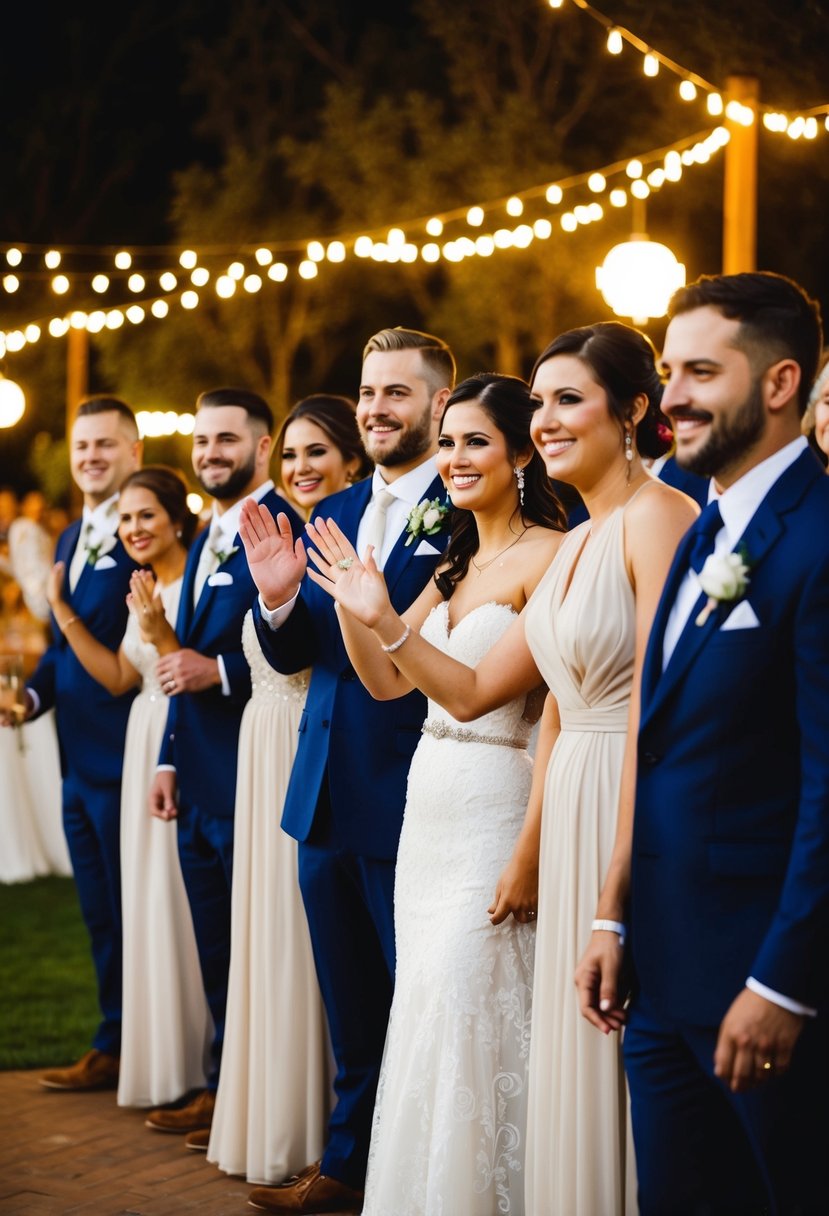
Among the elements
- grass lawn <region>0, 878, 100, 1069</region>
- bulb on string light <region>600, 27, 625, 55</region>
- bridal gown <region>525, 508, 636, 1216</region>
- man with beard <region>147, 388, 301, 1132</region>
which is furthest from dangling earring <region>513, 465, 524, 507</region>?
bulb on string light <region>600, 27, 625, 55</region>

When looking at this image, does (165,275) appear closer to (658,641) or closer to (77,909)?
(77,909)

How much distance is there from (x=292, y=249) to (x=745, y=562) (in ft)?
25.3

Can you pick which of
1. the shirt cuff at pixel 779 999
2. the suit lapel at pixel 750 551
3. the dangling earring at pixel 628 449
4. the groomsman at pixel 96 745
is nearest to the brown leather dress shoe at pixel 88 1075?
the groomsman at pixel 96 745

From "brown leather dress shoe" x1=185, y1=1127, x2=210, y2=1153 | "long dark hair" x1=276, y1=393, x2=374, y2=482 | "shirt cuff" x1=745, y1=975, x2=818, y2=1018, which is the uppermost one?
"long dark hair" x1=276, y1=393, x2=374, y2=482

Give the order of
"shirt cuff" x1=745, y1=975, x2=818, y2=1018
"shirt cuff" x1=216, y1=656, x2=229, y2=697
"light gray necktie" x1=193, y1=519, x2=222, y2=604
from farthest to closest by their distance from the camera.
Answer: "light gray necktie" x1=193, y1=519, x2=222, y2=604 → "shirt cuff" x1=216, y1=656, x2=229, y2=697 → "shirt cuff" x1=745, y1=975, x2=818, y2=1018

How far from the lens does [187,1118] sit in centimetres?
484

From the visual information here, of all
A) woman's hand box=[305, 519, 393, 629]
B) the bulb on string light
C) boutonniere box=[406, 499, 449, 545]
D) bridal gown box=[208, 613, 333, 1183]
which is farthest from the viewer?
the bulb on string light

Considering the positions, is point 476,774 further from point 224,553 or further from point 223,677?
point 224,553

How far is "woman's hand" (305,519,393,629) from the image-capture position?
128 inches

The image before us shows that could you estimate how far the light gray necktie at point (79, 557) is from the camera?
223 inches

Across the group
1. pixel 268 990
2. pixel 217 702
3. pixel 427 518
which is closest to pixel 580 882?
pixel 427 518

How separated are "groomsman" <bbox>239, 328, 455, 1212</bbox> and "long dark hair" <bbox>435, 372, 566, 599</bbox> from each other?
0.65 feet

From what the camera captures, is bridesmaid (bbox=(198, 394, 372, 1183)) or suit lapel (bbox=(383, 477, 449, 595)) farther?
bridesmaid (bbox=(198, 394, 372, 1183))

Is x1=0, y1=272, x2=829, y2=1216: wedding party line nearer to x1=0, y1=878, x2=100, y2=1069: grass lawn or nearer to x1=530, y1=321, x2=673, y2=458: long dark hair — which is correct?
x1=530, y1=321, x2=673, y2=458: long dark hair
